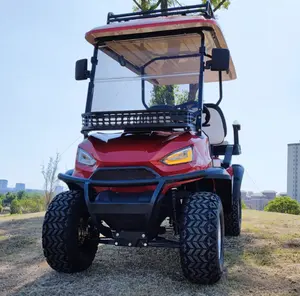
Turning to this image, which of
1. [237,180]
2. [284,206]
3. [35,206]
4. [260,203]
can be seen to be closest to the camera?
[237,180]

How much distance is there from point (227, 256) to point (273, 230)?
244 centimetres

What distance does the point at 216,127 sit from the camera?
5.41 metres

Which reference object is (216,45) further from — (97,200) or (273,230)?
(273,230)

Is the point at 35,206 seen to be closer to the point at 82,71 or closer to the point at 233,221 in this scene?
the point at 233,221

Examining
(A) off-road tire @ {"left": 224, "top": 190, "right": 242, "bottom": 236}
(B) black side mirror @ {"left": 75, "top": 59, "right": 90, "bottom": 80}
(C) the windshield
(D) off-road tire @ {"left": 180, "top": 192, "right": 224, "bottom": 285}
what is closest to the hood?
(D) off-road tire @ {"left": 180, "top": 192, "right": 224, "bottom": 285}

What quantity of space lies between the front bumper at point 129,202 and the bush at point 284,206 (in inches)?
503

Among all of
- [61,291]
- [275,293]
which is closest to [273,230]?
[275,293]

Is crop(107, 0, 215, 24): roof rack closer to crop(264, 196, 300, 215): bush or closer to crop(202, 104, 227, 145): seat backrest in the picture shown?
crop(202, 104, 227, 145): seat backrest

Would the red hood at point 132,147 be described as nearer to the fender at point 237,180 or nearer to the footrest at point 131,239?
the footrest at point 131,239

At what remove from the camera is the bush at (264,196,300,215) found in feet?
50.2

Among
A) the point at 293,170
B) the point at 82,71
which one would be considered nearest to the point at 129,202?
the point at 82,71

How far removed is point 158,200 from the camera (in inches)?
131

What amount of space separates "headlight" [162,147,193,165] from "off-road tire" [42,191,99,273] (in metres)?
0.94

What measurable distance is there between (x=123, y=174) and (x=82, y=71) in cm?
133
